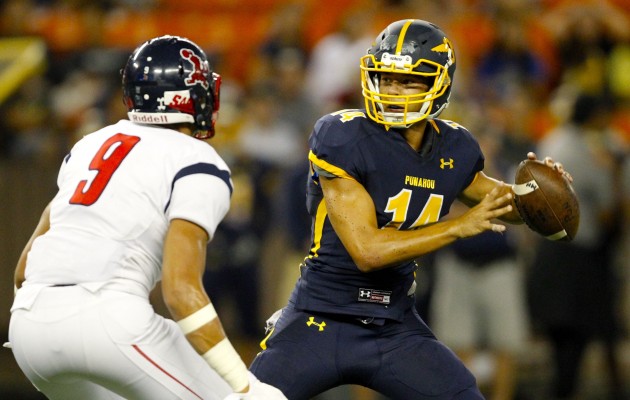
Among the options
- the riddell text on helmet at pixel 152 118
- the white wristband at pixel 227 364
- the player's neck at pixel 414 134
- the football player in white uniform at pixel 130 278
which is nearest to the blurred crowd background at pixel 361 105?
the player's neck at pixel 414 134

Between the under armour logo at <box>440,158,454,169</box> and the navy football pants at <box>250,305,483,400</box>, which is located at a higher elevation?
the under armour logo at <box>440,158,454,169</box>

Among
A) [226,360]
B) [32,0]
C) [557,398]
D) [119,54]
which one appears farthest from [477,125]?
[32,0]

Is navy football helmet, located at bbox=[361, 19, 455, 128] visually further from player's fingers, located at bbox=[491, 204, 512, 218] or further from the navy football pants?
the navy football pants

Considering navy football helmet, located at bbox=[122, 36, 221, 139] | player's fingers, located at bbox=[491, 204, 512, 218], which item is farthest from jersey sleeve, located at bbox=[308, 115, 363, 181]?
player's fingers, located at bbox=[491, 204, 512, 218]

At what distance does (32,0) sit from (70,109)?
2.00m

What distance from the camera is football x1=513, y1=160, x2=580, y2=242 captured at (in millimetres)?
4051

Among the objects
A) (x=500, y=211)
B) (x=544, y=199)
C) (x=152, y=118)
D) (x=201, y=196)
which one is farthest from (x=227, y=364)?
(x=544, y=199)

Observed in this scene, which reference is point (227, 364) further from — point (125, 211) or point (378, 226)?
point (378, 226)

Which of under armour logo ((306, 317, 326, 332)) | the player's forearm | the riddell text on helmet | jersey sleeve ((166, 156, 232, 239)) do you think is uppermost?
the riddell text on helmet

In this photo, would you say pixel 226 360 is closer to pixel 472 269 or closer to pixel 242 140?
pixel 472 269

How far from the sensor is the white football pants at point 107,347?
11.4 ft

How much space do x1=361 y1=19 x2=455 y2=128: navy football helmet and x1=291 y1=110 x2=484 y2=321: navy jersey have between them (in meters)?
0.09

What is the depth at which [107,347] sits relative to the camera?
3465 millimetres

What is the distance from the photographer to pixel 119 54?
9719 mm
